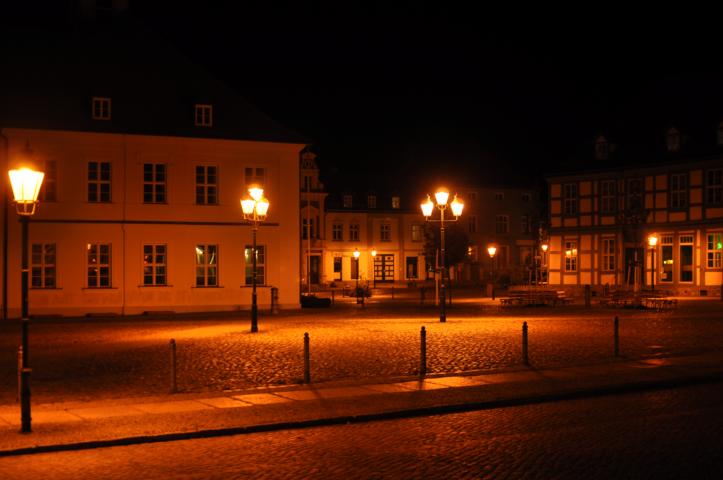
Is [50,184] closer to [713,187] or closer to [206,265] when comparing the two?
[206,265]

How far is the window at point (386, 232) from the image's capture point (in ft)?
267

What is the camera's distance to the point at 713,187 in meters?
48.7

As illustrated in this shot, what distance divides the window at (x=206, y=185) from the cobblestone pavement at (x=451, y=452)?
27310mm

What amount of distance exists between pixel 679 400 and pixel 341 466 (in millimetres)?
7075

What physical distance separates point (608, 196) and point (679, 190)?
17.0 feet

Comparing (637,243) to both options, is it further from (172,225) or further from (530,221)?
(530,221)

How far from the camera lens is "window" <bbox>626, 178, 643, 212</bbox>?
52375 millimetres

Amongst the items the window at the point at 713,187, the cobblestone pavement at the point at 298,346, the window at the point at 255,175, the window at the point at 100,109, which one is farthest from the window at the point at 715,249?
the window at the point at 100,109

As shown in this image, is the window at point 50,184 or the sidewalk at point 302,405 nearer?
the sidewalk at point 302,405

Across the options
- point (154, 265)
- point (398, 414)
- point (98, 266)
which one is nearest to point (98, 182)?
point (98, 266)

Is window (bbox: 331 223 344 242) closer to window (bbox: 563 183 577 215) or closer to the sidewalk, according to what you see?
window (bbox: 563 183 577 215)

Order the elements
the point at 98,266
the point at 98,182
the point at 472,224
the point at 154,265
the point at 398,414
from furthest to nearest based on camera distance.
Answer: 1. the point at 472,224
2. the point at 154,265
3. the point at 98,182
4. the point at 98,266
5. the point at 398,414

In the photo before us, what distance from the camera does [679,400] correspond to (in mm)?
13766

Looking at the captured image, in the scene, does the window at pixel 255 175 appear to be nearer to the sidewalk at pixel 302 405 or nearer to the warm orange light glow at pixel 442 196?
the warm orange light glow at pixel 442 196
